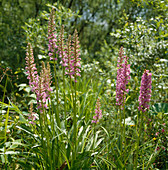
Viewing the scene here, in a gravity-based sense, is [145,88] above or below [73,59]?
below

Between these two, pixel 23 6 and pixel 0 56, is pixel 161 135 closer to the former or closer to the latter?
pixel 0 56

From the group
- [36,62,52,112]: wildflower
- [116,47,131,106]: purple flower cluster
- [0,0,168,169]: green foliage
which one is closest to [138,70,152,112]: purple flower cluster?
[116,47,131,106]: purple flower cluster

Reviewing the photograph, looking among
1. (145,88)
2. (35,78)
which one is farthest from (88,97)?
(145,88)

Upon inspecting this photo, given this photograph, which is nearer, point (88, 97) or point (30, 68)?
point (30, 68)

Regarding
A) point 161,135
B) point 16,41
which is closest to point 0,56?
point 16,41

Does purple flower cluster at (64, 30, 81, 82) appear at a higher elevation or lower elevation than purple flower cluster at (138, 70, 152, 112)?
higher

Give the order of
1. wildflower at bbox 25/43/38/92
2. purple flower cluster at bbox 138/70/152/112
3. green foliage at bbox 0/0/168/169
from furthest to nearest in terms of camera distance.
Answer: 1. green foliage at bbox 0/0/168/169
2. wildflower at bbox 25/43/38/92
3. purple flower cluster at bbox 138/70/152/112

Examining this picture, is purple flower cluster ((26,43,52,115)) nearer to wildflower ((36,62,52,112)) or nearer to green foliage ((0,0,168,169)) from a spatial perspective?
wildflower ((36,62,52,112))

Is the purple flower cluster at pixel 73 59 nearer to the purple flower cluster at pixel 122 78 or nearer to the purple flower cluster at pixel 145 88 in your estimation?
the purple flower cluster at pixel 122 78

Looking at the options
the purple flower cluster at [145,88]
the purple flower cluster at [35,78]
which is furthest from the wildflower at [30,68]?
the purple flower cluster at [145,88]

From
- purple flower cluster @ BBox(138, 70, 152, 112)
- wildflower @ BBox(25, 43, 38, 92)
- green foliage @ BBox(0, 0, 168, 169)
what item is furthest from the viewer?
green foliage @ BBox(0, 0, 168, 169)

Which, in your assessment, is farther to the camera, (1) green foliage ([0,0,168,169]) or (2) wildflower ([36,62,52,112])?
(1) green foliage ([0,0,168,169])

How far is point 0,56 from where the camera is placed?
18.4 ft

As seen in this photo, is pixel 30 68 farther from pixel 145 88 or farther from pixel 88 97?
pixel 88 97
